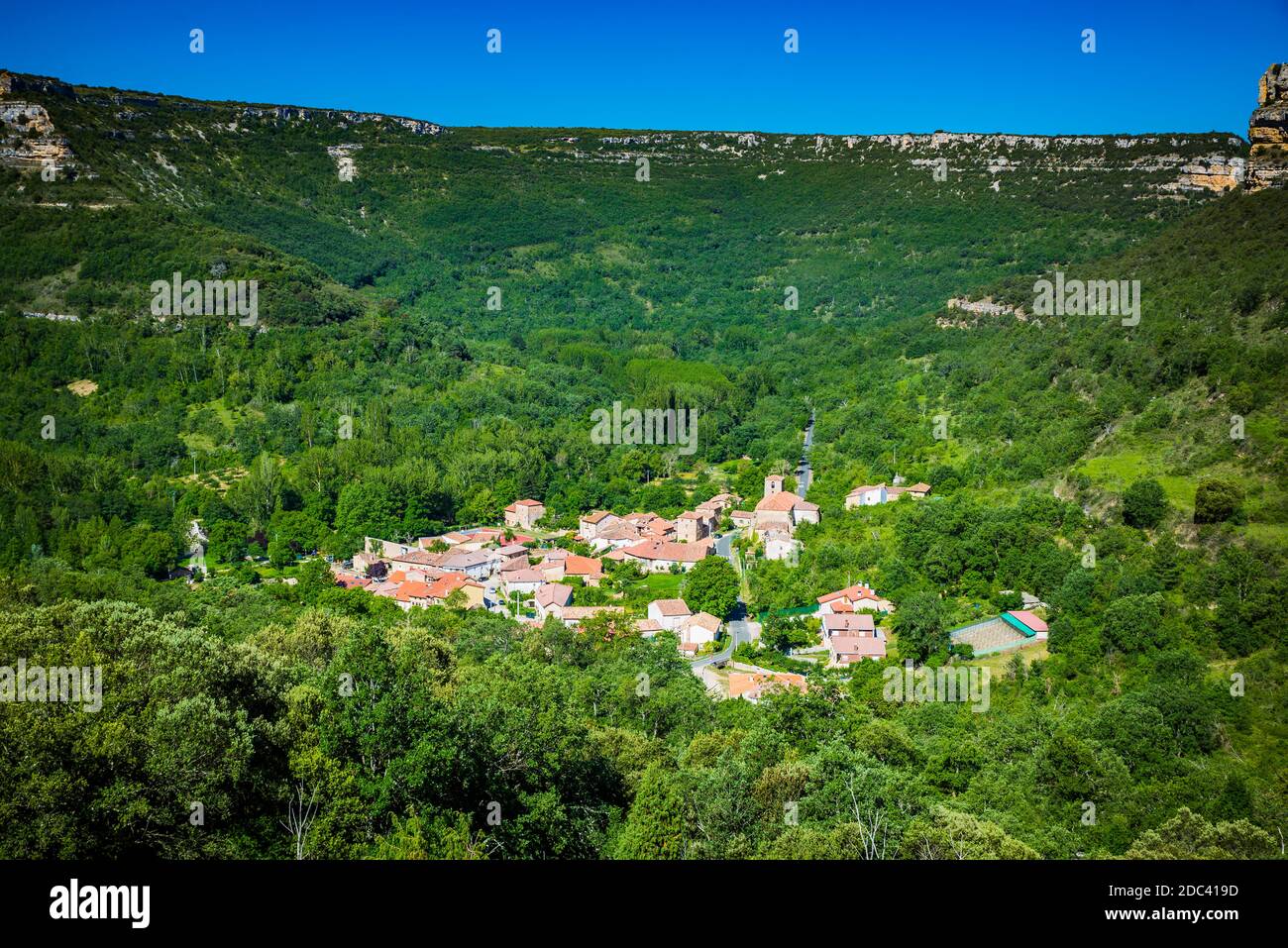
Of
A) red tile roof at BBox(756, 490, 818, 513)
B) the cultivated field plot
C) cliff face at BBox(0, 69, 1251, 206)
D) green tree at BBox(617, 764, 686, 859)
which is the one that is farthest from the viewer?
cliff face at BBox(0, 69, 1251, 206)

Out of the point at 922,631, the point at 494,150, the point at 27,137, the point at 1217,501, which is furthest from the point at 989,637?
the point at 494,150

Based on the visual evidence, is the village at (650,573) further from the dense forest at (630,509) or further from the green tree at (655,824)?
the green tree at (655,824)

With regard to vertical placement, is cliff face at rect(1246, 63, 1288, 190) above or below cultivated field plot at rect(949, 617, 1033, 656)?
above

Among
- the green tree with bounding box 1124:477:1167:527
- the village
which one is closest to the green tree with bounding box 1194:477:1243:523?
the green tree with bounding box 1124:477:1167:527

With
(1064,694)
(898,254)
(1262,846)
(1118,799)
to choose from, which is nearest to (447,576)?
(1064,694)

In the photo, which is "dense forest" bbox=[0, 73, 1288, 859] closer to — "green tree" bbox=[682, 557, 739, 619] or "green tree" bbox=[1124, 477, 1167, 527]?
"green tree" bbox=[1124, 477, 1167, 527]

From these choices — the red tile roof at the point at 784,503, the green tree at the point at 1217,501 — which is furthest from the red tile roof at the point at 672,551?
the green tree at the point at 1217,501

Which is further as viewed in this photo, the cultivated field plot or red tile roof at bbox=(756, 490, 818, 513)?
red tile roof at bbox=(756, 490, 818, 513)
